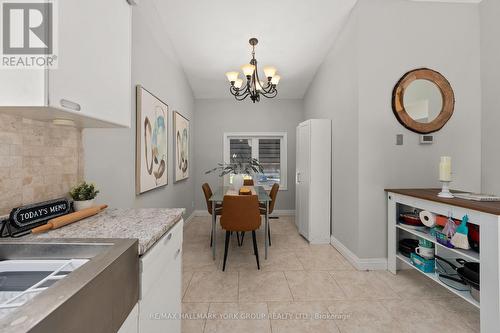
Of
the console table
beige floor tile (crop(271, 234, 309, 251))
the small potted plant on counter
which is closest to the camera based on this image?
the small potted plant on counter

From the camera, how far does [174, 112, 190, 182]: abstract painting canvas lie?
3.50m

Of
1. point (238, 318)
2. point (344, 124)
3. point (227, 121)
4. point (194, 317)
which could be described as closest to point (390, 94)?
point (344, 124)

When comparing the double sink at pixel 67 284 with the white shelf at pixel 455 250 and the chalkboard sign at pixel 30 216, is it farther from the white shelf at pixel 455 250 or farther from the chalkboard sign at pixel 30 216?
the white shelf at pixel 455 250

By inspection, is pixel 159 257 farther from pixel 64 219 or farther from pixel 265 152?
pixel 265 152

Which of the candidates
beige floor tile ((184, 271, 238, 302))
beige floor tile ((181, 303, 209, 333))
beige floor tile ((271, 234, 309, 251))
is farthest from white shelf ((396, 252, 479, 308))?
beige floor tile ((181, 303, 209, 333))

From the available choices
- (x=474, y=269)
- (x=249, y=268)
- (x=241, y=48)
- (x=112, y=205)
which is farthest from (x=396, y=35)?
(x=112, y=205)

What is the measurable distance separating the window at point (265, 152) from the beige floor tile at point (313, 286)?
280 centimetres

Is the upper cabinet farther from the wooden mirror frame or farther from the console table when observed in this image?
the wooden mirror frame

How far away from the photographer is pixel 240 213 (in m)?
2.46

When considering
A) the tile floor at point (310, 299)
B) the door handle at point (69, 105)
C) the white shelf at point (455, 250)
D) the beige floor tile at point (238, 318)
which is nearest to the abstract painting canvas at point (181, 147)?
the tile floor at point (310, 299)

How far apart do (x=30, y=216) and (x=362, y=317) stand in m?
2.15

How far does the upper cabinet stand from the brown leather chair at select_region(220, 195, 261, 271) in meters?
1.41

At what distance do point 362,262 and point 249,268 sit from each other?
1.22 metres

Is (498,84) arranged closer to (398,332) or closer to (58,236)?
(398,332)
